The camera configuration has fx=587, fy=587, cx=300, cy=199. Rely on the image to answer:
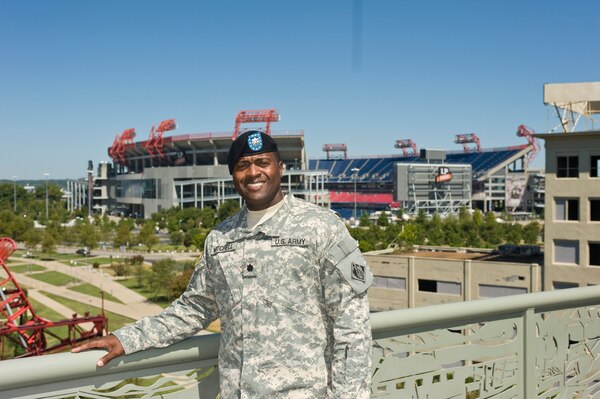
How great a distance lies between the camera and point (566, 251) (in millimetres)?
20203

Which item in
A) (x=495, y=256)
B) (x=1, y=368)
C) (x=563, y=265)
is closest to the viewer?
(x=1, y=368)

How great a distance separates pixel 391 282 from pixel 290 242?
69.0 ft

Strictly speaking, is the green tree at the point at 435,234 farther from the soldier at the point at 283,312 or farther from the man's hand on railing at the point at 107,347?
the man's hand on railing at the point at 107,347

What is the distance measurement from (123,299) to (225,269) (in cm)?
2640

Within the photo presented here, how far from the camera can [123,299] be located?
88.9 feet

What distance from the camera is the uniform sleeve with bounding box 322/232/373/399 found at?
2111 millimetres

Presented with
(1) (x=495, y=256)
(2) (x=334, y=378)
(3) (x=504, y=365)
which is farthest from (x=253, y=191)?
(1) (x=495, y=256)

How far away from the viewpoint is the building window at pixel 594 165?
1946cm

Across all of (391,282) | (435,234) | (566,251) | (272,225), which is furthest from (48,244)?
(272,225)

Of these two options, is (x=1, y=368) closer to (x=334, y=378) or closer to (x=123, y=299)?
(x=334, y=378)

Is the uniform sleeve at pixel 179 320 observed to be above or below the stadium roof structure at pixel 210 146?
below

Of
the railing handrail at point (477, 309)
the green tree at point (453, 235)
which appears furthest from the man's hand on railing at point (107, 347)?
the green tree at point (453, 235)

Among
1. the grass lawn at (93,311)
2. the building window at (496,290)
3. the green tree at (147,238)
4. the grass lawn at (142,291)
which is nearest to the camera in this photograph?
the building window at (496,290)

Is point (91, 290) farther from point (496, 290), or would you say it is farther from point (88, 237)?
point (496, 290)
